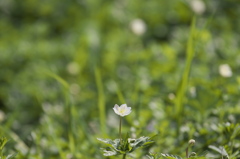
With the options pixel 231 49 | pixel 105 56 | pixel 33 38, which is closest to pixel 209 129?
pixel 231 49

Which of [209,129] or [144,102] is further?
[144,102]

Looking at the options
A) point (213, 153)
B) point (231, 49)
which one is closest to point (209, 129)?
point (213, 153)

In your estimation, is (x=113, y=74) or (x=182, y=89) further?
(x=113, y=74)

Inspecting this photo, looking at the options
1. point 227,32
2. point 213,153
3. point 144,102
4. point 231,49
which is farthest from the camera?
point 227,32

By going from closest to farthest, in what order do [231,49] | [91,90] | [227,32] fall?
[231,49] → [91,90] → [227,32]

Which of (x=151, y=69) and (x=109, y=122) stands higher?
(x=151, y=69)

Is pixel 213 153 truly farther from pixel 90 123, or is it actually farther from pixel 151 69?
pixel 151 69

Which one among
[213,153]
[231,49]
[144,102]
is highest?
[231,49]
